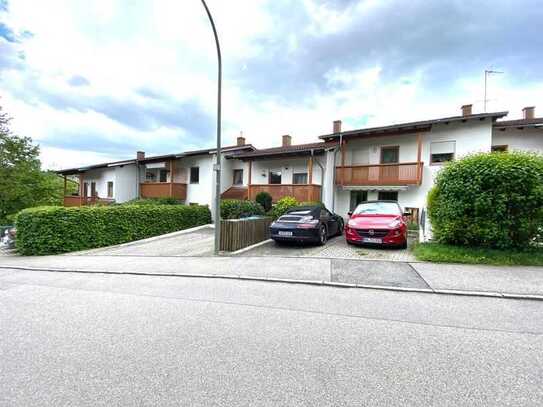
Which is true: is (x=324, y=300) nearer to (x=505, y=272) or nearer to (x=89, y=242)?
(x=505, y=272)

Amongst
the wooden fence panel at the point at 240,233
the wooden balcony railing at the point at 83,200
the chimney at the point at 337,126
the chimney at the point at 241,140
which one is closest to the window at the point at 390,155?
the chimney at the point at 337,126

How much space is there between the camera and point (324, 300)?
448 centimetres

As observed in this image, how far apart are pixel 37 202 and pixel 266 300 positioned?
2412 cm

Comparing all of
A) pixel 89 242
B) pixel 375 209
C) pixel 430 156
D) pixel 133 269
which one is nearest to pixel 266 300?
pixel 133 269

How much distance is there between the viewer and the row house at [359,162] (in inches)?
527

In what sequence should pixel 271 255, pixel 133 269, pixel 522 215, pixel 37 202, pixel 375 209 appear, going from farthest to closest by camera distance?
pixel 37 202 < pixel 375 209 < pixel 271 255 < pixel 133 269 < pixel 522 215

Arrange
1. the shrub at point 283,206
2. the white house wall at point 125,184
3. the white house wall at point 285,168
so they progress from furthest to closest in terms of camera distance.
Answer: the white house wall at point 125,184 → the white house wall at point 285,168 → the shrub at point 283,206

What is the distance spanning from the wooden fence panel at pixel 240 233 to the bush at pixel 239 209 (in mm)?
3825

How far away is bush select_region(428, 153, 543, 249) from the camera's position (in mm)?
6457

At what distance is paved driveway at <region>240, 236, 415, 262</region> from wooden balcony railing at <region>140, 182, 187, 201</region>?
12.3 meters

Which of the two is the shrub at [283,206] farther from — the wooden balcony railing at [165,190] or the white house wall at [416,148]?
the wooden balcony railing at [165,190]

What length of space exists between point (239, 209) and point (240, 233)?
5262 mm

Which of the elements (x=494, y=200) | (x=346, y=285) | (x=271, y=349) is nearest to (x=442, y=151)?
(x=494, y=200)

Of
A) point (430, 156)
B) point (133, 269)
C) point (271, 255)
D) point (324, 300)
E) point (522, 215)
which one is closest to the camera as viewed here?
point (324, 300)
